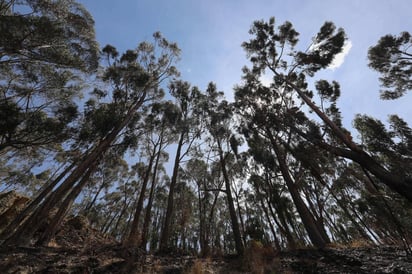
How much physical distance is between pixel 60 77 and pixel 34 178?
14373 mm

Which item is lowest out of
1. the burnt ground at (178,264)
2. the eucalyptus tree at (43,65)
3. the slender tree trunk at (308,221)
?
the burnt ground at (178,264)

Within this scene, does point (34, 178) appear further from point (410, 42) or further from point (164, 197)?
point (410, 42)

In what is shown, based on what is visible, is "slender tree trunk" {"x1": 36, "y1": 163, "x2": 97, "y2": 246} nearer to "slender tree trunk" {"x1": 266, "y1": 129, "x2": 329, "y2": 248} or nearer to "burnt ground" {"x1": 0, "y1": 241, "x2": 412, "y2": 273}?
"burnt ground" {"x1": 0, "y1": 241, "x2": 412, "y2": 273}

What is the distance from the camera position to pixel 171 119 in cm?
1569

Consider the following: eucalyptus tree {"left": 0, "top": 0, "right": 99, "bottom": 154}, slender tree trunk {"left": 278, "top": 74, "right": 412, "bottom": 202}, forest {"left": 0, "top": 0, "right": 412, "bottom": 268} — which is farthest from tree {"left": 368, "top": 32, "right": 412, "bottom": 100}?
eucalyptus tree {"left": 0, "top": 0, "right": 99, "bottom": 154}

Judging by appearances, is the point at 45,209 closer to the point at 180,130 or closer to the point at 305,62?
the point at 180,130

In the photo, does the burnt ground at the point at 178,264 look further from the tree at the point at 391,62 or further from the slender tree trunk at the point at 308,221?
the tree at the point at 391,62

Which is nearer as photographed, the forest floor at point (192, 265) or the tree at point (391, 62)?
the forest floor at point (192, 265)

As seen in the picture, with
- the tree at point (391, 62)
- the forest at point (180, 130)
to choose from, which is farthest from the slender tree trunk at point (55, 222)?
the tree at point (391, 62)

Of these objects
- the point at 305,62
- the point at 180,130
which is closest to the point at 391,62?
the point at 305,62

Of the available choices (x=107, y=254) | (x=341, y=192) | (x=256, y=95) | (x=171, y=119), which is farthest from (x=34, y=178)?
(x=341, y=192)

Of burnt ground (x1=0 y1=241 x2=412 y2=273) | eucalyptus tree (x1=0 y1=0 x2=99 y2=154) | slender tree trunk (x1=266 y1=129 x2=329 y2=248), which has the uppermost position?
eucalyptus tree (x1=0 y1=0 x2=99 y2=154)

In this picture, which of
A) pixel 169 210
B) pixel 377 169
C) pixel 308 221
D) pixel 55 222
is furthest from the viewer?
pixel 169 210

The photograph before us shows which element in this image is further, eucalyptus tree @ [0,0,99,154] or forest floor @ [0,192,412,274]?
eucalyptus tree @ [0,0,99,154]
